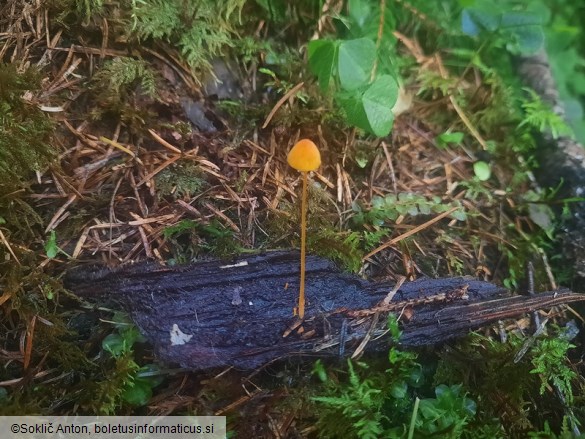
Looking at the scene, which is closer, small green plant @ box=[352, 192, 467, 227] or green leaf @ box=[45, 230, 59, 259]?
green leaf @ box=[45, 230, 59, 259]

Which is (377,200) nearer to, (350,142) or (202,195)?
(350,142)

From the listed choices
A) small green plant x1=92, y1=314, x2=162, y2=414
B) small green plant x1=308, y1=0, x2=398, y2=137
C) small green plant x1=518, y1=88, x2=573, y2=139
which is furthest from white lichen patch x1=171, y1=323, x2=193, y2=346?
small green plant x1=518, y1=88, x2=573, y2=139

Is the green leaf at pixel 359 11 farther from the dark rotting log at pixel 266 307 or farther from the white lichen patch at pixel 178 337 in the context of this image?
the white lichen patch at pixel 178 337

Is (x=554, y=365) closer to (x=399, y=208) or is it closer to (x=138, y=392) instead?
(x=399, y=208)

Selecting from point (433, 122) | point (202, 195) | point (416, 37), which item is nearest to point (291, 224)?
point (202, 195)

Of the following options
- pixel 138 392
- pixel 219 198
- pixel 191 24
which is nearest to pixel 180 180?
pixel 219 198

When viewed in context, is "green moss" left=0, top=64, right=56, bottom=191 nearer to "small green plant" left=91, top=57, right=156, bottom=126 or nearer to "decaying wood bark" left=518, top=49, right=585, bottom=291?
"small green plant" left=91, top=57, right=156, bottom=126
